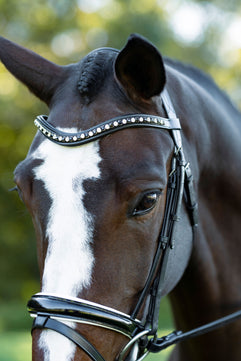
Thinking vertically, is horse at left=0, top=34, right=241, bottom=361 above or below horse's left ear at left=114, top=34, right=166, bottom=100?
below

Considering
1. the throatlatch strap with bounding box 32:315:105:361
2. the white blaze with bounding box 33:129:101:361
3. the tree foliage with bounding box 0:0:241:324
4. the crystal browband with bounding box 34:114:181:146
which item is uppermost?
the tree foliage with bounding box 0:0:241:324

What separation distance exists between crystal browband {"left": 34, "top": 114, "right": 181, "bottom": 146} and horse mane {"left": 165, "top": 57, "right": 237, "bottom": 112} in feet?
3.33

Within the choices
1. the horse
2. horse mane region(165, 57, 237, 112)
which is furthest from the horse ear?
horse mane region(165, 57, 237, 112)

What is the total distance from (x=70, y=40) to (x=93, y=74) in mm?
15889

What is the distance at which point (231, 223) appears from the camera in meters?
2.68

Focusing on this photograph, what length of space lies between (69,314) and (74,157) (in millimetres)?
631

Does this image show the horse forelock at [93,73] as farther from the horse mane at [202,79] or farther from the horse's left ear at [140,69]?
the horse mane at [202,79]

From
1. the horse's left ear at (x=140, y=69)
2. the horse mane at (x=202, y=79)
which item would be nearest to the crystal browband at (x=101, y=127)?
the horse's left ear at (x=140, y=69)

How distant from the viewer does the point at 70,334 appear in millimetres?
1655

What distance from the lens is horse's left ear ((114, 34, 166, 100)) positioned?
1937 millimetres

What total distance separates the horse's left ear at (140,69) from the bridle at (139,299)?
5.5 inches

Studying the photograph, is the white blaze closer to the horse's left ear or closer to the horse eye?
the horse eye

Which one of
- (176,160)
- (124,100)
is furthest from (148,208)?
(124,100)

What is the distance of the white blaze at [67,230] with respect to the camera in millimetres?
1667
